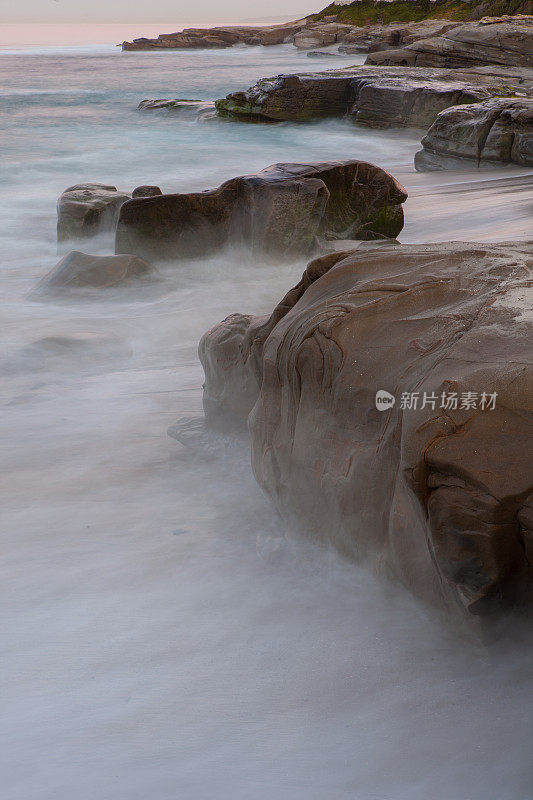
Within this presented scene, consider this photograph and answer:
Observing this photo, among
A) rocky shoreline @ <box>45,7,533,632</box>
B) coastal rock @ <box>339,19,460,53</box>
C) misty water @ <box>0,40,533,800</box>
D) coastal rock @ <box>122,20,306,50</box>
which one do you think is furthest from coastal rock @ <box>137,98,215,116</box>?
coastal rock @ <box>122,20,306,50</box>

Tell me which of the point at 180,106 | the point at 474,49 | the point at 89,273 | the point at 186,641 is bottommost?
the point at 186,641

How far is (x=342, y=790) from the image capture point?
5.37ft

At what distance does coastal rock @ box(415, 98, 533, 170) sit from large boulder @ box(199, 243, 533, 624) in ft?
24.7

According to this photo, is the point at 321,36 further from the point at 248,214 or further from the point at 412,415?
the point at 412,415

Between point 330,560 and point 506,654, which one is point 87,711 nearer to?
point 330,560

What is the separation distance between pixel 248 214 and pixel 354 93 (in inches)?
428

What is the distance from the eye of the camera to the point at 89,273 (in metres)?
5.82

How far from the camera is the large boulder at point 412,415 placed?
1.74 metres

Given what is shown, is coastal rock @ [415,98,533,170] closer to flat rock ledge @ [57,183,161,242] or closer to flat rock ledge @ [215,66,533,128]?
flat rock ledge @ [215,66,533,128]

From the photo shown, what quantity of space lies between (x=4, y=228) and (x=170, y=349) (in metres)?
4.29

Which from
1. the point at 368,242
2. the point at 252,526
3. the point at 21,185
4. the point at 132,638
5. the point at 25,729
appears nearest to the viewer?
the point at 25,729

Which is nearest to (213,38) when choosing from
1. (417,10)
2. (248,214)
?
(417,10)

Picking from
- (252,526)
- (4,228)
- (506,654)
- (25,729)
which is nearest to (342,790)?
(506,654)

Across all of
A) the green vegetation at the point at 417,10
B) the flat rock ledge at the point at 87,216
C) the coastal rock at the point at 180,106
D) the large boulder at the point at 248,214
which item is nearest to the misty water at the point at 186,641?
the large boulder at the point at 248,214
